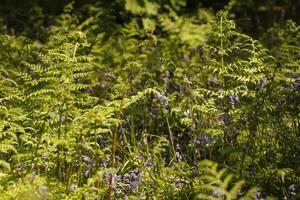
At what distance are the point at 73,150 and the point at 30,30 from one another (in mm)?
4290

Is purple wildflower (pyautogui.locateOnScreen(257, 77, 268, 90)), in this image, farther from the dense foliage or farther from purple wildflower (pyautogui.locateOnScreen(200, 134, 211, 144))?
purple wildflower (pyautogui.locateOnScreen(200, 134, 211, 144))

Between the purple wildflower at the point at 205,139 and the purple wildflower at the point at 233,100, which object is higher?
the purple wildflower at the point at 233,100

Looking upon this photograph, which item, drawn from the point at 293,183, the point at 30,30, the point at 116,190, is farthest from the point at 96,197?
the point at 30,30

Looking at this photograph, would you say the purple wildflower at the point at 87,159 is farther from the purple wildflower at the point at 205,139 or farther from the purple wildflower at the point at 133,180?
the purple wildflower at the point at 205,139

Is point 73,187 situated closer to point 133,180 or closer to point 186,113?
point 133,180

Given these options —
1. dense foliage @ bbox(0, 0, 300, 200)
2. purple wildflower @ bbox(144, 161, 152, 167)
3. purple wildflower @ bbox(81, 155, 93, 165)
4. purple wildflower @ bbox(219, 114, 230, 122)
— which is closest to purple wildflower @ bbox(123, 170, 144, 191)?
dense foliage @ bbox(0, 0, 300, 200)

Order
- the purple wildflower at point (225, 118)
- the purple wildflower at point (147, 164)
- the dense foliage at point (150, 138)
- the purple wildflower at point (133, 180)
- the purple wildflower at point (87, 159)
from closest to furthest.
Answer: the dense foliage at point (150, 138) → the purple wildflower at point (133, 180) → the purple wildflower at point (87, 159) → the purple wildflower at point (147, 164) → the purple wildflower at point (225, 118)

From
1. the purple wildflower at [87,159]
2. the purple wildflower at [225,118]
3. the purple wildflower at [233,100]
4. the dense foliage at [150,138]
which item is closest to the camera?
the dense foliage at [150,138]

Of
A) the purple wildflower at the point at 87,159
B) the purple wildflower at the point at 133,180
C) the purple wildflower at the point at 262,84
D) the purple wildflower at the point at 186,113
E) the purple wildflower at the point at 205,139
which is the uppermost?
the purple wildflower at the point at 262,84

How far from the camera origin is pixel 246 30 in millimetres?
9102

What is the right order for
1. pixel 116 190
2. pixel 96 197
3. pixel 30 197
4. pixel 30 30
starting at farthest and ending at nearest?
pixel 30 30
pixel 116 190
pixel 96 197
pixel 30 197

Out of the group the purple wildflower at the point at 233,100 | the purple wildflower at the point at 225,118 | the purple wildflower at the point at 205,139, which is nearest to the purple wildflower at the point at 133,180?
the purple wildflower at the point at 205,139

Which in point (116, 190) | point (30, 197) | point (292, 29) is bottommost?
point (116, 190)

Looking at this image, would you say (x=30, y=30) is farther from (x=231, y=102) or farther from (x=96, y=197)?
(x=96, y=197)
